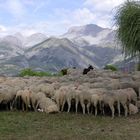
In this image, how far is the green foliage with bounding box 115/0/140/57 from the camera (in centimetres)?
3203

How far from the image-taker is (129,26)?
32.6 meters

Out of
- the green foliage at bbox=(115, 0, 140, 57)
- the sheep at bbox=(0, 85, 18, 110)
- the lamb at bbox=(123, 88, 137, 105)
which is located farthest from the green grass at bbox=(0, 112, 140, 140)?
the green foliage at bbox=(115, 0, 140, 57)

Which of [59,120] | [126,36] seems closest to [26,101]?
[59,120]

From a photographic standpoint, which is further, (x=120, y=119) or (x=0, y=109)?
(x=0, y=109)

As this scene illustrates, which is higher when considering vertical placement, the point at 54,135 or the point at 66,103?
the point at 66,103

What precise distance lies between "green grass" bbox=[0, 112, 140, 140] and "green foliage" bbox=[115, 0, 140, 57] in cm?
1434

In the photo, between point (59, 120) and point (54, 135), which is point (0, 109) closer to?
point (59, 120)

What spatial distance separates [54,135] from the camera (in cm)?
1441

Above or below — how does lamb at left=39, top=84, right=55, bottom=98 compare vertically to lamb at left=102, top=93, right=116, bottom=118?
above

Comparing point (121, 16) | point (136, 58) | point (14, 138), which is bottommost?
point (14, 138)

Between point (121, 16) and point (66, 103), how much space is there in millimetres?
16316

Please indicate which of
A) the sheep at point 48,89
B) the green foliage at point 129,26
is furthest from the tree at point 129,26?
the sheep at point 48,89

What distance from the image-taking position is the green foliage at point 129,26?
32.0 m

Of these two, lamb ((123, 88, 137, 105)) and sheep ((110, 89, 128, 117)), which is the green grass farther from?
lamb ((123, 88, 137, 105))
